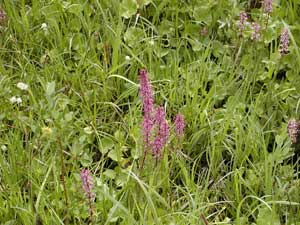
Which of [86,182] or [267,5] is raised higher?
[267,5]

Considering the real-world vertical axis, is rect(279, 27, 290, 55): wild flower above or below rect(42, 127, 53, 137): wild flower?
above

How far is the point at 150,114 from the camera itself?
223 centimetres

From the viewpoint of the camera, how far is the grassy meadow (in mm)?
2459

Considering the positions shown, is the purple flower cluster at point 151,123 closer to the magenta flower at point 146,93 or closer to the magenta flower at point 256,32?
the magenta flower at point 146,93

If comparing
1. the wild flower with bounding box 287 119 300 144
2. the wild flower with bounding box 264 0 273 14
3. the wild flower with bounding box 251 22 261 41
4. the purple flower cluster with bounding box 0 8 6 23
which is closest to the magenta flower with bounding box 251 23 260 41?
the wild flower with bounding box 251 22 261 41

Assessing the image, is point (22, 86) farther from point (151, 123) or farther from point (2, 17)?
point (151, 123)

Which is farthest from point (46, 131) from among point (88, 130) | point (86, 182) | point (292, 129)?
point (292, 129)

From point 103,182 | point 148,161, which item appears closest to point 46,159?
point 103,182

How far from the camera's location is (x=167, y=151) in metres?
2.62

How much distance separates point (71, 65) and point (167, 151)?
2.51 feet

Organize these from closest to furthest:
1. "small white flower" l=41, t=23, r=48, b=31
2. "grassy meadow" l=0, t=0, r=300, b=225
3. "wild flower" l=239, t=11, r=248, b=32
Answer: "grassy meadow" l=0, t=0, r=300, b=225
"wild flower" l=239, t=11, r=248, b=32
"small white flower" l=41, t=23, r=48, b=31

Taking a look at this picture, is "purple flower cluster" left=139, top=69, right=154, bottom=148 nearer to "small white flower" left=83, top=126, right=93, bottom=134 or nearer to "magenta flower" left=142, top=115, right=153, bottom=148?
"magenta flower" left=142, top=115, right=153, bottom=148

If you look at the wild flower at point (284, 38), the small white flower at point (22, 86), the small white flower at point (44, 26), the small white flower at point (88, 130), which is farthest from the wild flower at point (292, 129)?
the small white flower at point (44, 26)

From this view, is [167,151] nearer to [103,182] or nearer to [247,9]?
[103,182]
